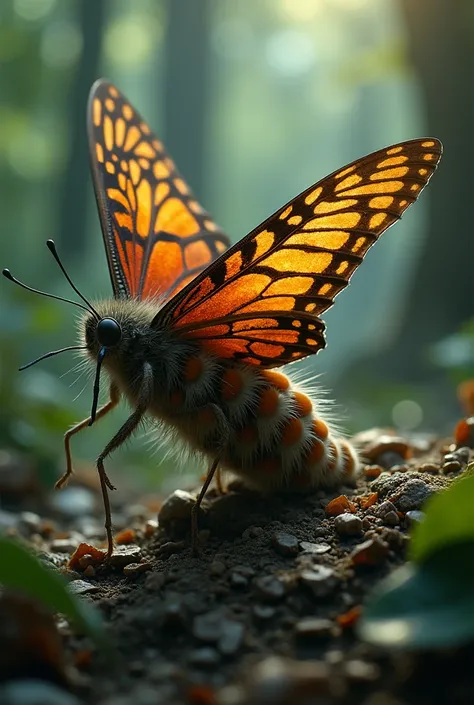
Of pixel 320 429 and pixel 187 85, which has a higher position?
pixel 187 85

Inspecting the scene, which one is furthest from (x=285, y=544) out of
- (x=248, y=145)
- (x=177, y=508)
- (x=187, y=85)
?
(x=248, y=145)

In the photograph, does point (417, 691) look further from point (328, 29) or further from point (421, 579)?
point (328, 29)

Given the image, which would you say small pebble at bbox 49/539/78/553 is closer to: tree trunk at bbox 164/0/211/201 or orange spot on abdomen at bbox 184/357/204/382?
orange spot on abdomen at bbox 184/357/204/382

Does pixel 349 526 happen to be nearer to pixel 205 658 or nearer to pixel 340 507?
pixel 340 507

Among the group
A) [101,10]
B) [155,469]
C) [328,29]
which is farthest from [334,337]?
[155,469]

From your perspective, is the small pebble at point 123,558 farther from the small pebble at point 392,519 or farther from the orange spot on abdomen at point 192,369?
the small pebble at point 392,519

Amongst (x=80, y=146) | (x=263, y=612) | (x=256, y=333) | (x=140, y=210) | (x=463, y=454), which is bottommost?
(x=263, y=612)
